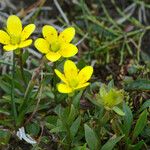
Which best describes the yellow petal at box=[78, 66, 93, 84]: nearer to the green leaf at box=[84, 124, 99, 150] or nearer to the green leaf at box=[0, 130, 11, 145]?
the green leaf at box=[84, 124, 99, 150]

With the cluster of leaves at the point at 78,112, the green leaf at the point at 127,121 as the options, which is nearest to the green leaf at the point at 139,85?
the cluster of leaves at the point at 78,112

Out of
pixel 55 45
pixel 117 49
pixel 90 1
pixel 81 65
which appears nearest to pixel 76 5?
pixel 90 1

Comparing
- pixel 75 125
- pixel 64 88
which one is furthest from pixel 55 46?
pixel 75 125

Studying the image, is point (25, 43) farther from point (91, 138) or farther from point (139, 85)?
point (139, 85)

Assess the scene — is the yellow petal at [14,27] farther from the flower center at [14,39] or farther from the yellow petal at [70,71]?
the yellow petal at [70,71]

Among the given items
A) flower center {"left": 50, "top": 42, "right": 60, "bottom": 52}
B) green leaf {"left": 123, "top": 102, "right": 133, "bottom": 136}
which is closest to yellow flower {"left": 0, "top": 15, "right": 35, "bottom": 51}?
flower center {"left": 50, "top": 42, "right": 60, "bottom": 52}

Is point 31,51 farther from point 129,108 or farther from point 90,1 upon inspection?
point 129,108
